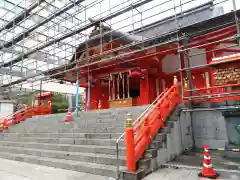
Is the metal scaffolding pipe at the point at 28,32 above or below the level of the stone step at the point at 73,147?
above

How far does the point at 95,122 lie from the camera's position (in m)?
8.00

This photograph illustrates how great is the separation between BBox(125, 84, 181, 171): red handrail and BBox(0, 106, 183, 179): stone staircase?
0.20m

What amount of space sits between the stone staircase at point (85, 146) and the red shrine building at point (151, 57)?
3248 mm

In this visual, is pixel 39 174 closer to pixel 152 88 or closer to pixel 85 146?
pixel 85 146

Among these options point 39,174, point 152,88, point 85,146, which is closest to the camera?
point 39,174

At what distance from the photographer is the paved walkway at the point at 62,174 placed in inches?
165

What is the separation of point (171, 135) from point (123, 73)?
798 cm

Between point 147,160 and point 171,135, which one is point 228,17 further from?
point 147,160

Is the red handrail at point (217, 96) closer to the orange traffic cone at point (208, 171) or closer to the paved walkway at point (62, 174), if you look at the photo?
the orange traffic cone at point (208, 171)

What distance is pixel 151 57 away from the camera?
1066 centimetres

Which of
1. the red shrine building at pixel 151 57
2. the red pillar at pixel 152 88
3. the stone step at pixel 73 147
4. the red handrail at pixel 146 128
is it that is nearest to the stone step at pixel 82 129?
the stone step at pixel 73 147

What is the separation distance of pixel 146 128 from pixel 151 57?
656cm

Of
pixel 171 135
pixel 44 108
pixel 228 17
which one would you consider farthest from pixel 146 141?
pixel 44 108

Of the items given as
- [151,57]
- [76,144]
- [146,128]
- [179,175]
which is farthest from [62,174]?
[151,57]
